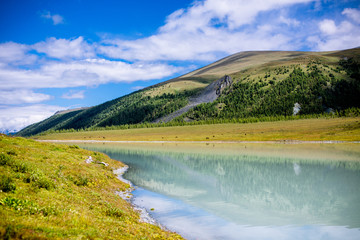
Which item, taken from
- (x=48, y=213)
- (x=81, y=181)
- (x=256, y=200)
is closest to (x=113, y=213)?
(x=48, y=213)

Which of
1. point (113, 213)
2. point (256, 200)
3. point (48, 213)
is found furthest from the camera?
point (256, 200)

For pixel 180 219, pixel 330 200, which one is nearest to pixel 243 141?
pixel 330 200

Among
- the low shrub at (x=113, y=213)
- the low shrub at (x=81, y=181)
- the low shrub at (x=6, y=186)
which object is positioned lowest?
the low shrub at (x=113, y=213)

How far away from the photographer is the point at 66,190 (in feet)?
55.2

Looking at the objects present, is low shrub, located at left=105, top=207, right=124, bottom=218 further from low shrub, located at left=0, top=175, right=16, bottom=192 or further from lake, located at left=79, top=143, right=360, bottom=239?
low shrub, located at left=0, top=175, right=16, bottom=192

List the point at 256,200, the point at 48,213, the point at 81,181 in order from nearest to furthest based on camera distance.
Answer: the point at 48,213, the point at 81,181, the point at 256,200

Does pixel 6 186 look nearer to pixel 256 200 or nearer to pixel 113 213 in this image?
pixel 113 213

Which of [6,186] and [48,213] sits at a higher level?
[6,186]

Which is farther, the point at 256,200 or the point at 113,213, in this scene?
the point at 256,200

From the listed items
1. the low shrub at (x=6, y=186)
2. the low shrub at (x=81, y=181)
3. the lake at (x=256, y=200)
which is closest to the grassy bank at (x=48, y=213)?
the low shrub at (x=6, y=186)

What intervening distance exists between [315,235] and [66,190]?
1769 centimetres

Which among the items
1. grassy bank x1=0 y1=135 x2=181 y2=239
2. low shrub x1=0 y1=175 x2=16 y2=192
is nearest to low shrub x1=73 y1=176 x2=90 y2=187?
grassy bank x1=0 y1=135 x2=181 y2=239

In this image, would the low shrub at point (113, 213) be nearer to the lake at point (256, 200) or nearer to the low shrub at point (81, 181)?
the lake at point (256, 200)

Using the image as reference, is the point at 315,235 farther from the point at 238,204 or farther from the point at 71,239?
the point at 71,239
